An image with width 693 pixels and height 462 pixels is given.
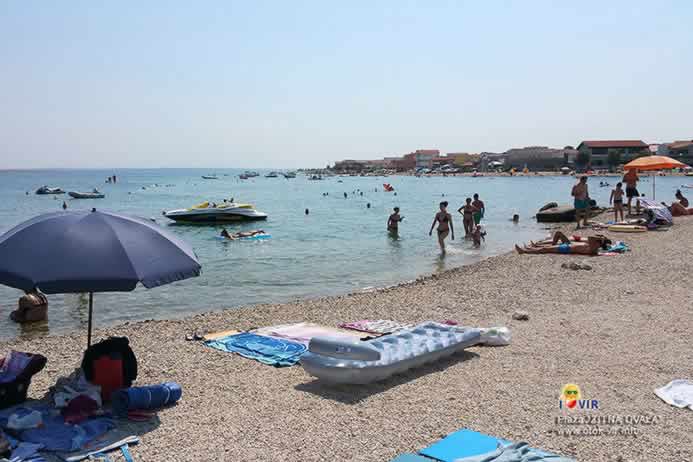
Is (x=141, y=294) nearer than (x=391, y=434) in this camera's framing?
No

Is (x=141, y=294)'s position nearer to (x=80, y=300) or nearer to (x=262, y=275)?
Result: (x=80, y=300)

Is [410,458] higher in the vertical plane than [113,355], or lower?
lower

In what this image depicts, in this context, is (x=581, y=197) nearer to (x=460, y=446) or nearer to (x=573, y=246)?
(x=573, y=246)

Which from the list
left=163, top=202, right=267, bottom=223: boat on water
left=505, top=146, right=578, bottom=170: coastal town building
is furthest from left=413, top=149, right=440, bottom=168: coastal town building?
left=163, top=202, right=267, bottom=223: boat on water

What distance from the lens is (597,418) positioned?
5.15m

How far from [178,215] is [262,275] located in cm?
1758

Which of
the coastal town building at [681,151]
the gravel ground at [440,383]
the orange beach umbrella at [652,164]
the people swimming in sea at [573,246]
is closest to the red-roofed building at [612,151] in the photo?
the coastal town building at [681,151]

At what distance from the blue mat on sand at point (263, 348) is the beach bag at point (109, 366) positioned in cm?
168

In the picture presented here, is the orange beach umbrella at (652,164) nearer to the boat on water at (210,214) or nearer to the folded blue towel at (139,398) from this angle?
the folded blue towel at (139,398)

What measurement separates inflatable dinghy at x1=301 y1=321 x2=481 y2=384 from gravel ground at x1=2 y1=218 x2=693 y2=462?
14cm

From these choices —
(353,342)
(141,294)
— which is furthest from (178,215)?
(353,342)

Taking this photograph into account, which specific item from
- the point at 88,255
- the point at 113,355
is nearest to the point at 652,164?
the point at 113,355

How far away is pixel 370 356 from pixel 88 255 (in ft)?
9.35

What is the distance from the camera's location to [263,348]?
7.50m
